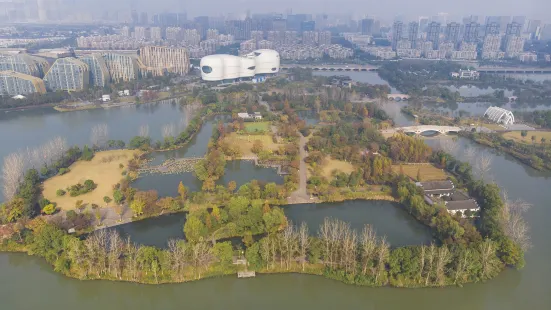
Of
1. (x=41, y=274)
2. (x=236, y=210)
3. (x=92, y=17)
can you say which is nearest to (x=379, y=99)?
(x=236, y=210)

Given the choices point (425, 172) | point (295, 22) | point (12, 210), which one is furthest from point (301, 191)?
point (295, 22)

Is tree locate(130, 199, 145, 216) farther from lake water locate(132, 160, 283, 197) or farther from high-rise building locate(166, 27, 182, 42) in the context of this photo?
high-rise building locate(166, 27, 182, 42)

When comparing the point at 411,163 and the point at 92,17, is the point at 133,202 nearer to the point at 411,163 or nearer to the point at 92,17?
the point at 411,163

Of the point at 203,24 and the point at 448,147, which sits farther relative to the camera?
the point at 203,24

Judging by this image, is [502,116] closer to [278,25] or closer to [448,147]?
[448,147]

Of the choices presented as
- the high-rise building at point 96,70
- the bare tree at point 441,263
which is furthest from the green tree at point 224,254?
the high-rise building at point 96,70
